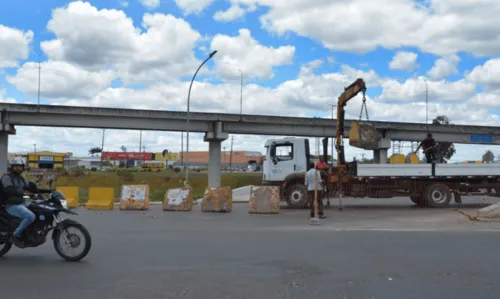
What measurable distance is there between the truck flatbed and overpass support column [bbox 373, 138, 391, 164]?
89.5 ft

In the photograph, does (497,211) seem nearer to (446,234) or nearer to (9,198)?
(446,234)

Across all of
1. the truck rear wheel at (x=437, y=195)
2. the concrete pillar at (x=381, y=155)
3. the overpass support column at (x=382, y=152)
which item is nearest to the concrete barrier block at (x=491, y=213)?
the truck rear wheel at (x=437, y=195)

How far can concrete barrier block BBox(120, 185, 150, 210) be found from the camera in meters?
19.4

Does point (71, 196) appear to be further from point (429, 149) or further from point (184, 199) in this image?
point (429, 149)

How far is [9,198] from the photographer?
791 cm

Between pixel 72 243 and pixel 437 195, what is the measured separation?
52.9 ft

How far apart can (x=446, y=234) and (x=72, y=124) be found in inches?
1408

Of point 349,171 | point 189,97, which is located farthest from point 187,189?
point 189,97

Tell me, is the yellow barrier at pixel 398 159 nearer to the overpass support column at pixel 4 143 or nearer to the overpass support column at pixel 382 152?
the overpass support column at pixel 382 152

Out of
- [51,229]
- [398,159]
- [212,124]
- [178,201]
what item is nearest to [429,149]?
[398,159]

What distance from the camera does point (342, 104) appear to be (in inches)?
832

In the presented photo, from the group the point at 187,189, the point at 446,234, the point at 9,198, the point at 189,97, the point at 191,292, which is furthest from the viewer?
the point at 189,97

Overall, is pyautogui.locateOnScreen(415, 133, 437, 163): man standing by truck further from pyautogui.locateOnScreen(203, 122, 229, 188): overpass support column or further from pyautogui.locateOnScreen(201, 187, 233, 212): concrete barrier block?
pyautogui.locateOnScreen(203, 122, 229, 188): overpass support column

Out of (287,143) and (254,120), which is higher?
(254,120)
